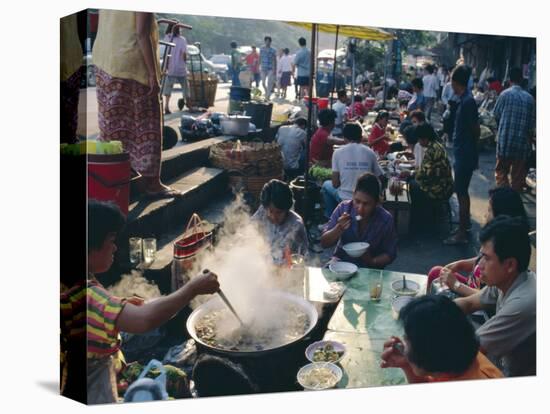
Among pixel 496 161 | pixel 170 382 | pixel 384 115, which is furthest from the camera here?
pixel 384 115

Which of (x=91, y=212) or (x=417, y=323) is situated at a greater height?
(x=91, y=212)

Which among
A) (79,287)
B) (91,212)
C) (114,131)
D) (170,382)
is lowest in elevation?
(170,382)

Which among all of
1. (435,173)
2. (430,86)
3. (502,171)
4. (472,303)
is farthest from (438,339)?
(430,86)

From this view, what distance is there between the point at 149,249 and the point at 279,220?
43.0 inches

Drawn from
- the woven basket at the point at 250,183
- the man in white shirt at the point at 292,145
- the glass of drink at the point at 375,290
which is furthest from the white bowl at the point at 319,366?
the man in white shirt at the point at 292,145

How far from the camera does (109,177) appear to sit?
3996mm

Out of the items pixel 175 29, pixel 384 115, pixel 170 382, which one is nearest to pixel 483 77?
pixel 384 115

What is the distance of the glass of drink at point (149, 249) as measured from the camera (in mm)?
4973

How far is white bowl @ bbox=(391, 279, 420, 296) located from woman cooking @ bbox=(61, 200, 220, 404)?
141cm

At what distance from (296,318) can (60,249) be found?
1676mm

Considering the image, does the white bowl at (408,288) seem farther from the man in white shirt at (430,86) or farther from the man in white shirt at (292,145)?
the man in white shirt at (430,86)

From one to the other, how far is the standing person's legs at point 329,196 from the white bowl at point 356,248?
117cm

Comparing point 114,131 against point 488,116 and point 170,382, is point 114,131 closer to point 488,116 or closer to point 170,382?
point 170,382

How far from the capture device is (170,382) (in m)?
4.08
